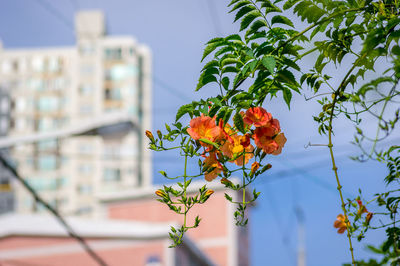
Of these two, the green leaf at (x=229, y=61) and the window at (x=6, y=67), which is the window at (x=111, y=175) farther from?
the green leaf at (x=229, y=61)

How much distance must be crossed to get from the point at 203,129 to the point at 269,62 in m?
0.23

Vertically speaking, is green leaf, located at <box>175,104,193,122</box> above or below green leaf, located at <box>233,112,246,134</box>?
above

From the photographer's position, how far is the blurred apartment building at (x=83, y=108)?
51.8 meters

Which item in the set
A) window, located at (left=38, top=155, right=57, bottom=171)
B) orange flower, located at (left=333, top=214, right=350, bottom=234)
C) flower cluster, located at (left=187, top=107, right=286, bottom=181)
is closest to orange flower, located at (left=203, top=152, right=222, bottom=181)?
flower cluster, located at (left=187, top=107, right=286, bottom=181)

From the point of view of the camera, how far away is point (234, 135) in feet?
5.41

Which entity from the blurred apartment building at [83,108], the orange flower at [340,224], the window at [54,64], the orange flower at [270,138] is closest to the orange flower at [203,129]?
the orange flower at [270,138]

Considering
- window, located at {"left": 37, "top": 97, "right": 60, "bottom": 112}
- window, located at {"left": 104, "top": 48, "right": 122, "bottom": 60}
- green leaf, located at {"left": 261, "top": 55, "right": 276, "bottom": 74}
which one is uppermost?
window, located at {"left": 104, "top": 48, "right": 122, "bottom": 60}

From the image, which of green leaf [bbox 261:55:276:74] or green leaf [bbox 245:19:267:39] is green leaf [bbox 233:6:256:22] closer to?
green leaf [bbox 245:19:267:39]

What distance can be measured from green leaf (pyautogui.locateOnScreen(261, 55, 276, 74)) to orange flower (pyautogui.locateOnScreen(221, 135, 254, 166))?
0.20 meters

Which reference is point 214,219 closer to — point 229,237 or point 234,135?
point 229,237

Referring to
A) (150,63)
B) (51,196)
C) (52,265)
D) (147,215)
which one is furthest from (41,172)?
(52,265)

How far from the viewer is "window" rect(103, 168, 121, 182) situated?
51406mm

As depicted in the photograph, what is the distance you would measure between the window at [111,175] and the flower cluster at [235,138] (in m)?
50.2

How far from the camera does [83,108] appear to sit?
5425 centimetres
